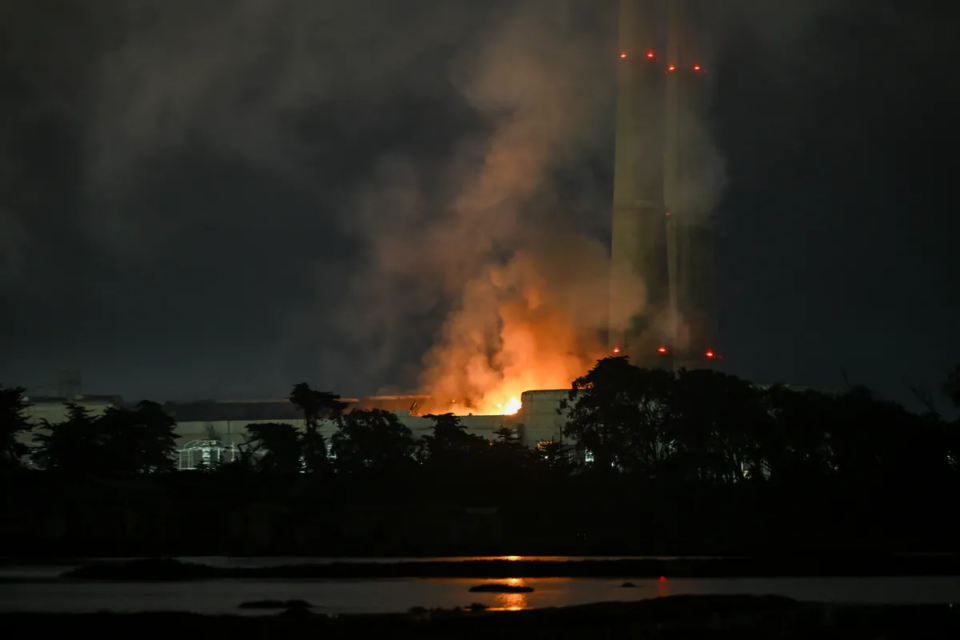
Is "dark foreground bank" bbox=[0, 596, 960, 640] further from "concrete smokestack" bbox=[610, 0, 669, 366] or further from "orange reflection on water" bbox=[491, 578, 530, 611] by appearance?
"concrete smokestack" bbox=[610, 0, 669, 366]

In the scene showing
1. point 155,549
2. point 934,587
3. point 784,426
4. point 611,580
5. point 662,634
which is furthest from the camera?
point 784,426

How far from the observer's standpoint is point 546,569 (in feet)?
220

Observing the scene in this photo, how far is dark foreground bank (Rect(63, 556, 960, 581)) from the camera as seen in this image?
212ft

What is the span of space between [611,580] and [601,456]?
104ft

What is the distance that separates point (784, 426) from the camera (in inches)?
3686

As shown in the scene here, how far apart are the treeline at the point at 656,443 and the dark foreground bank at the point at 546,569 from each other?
56.0 feet

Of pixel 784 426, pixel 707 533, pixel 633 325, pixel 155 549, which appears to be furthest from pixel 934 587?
pixel 633 325

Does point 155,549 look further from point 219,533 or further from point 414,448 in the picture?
point 414,448

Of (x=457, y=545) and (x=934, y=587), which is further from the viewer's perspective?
(x=457, y=545)

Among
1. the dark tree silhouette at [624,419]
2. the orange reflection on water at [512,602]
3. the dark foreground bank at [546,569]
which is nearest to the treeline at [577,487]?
the dark tree silhouette at [624,419]

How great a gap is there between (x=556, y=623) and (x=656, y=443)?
53.0 metres

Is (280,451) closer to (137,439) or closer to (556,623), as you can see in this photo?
(137,439)

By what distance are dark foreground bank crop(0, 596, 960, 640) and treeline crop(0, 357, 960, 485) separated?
Answer: 41.9 meters

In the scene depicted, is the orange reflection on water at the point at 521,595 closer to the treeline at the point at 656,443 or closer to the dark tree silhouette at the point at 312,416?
the treeline at the point at 656,443
